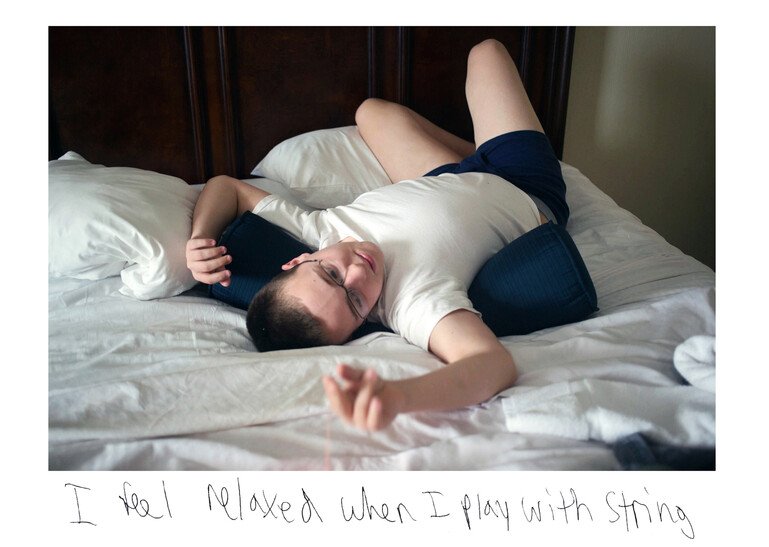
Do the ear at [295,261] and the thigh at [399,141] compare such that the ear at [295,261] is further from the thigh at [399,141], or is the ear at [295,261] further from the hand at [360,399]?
the thigh at [399,141]

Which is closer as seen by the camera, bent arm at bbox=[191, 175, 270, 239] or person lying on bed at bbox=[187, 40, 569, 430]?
person lying on bed at bbox=[187, 40, 569, 430]

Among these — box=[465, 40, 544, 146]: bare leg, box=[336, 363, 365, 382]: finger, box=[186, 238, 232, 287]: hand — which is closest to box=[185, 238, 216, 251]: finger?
box=[186, 238, 232, 287]: hand

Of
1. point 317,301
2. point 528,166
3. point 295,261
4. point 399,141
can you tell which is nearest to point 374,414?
point 317,301

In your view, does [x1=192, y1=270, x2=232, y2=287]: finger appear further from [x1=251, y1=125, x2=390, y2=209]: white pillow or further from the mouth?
[x1=251, y1=125, x2=390, y2=209]: white pillow

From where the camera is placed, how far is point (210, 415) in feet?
2.35

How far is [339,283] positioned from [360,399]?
295mm

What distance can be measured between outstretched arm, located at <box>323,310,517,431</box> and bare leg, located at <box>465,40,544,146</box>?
1.86ft

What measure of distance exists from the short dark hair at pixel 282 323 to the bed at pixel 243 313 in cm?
3

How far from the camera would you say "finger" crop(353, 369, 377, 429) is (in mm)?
595
